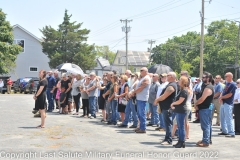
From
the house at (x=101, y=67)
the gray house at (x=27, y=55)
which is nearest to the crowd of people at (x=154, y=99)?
the gray house at (x=27, y=55)

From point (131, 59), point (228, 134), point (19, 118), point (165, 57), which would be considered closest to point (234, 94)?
point (228, 134)

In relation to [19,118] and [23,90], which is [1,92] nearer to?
[23,90]

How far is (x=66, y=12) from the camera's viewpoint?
63.7 meters

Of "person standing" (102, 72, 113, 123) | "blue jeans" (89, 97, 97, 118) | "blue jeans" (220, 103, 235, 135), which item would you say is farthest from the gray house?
"blue jeans" (220, 103, 235, 135)

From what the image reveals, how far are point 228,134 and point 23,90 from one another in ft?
109

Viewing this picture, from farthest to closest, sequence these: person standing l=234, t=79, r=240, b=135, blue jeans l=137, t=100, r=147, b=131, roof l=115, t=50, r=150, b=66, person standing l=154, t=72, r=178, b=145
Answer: roof l=115, t=50, r=150, b=66 → person standing l=234, t=79, r=240, b=135 → blue jeans l=137, t=100, r=147, b=131 → person standing l=154, t=72, r=178, b=145

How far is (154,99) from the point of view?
14078 mm

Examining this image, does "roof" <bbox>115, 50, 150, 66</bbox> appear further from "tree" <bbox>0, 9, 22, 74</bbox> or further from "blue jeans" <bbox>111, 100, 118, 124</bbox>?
"blue jeans" <bbox>111, 100, 118, 124</bbox>

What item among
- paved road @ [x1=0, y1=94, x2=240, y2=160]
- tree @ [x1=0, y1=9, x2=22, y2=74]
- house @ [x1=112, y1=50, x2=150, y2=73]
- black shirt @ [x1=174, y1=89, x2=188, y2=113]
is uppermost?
house @ [x1=112, y1=50, x2=150, y2=73]

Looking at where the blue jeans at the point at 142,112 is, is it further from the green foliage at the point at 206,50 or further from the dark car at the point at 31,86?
the green foliage at the point at 206,50

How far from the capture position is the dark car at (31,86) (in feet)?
131

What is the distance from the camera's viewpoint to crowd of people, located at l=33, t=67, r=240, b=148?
404 inches

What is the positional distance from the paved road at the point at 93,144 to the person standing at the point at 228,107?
412 mm

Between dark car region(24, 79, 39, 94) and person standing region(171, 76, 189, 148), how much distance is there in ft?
101
